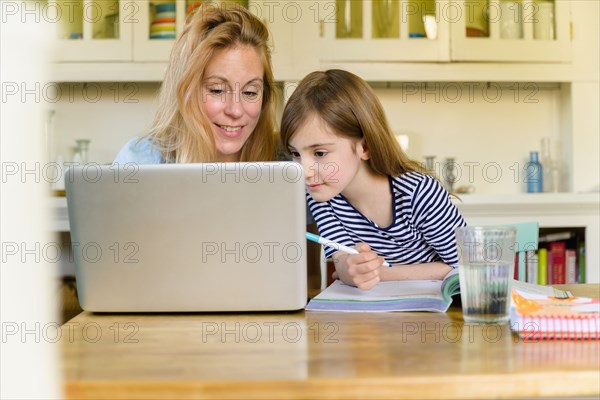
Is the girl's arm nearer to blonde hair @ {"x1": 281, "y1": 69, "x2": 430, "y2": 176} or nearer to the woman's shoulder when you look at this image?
blonde hair @ {"x1": 281, "y1": 69, "x2": 430, "y2": 176}

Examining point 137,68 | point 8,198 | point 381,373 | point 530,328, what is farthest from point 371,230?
point 137,68

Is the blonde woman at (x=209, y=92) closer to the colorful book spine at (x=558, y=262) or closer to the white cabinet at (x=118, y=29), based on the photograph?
the white cabinet at (x=118, y=29)

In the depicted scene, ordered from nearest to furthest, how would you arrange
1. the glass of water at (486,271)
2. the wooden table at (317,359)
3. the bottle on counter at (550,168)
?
the wooden table at (317,359) < the glass of water at (486,271) < the bottle on counter at (550,168)

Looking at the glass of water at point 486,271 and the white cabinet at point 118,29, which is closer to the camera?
the glass of water at point 486,271

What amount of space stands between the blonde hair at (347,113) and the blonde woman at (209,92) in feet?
0.45

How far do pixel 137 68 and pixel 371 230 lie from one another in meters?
1.54

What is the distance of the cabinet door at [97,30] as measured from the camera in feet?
9.38

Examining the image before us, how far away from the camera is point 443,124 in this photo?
3152mm

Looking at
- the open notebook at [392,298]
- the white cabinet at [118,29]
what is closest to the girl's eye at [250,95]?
the open notebook at [392,298]

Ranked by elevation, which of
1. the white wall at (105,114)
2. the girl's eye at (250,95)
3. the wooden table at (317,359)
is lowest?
the wooden table at (317,359)

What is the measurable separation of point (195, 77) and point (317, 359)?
1093 millimetres

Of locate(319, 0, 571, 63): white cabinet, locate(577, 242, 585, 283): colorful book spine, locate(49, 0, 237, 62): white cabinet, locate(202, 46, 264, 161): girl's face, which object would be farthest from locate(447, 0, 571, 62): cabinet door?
locate(202, 46, 264, 161): girl's face

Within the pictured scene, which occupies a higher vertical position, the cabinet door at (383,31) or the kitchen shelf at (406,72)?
the cabinet door at (383,31)

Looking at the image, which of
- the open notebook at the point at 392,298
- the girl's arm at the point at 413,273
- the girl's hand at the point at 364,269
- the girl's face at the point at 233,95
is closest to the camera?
the open notebook at the point at 392,298
